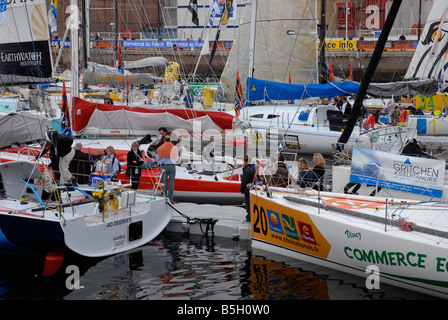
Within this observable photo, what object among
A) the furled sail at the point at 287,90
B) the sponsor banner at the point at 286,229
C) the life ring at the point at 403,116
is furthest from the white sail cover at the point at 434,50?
the sponsor banner at the point at 286,229

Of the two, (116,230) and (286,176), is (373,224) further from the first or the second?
(116,230)

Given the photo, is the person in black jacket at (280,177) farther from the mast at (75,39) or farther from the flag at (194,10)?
the flag at (194,10)

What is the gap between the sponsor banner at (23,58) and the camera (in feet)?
39.0

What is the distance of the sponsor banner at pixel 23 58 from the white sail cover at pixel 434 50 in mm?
9205

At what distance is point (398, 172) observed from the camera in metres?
9.88

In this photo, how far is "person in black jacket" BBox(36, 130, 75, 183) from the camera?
36.9 feet

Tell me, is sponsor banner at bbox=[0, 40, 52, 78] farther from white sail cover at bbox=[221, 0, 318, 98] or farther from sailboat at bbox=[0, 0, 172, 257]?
white sail cover at bbox=[221, 0, 318, 98]

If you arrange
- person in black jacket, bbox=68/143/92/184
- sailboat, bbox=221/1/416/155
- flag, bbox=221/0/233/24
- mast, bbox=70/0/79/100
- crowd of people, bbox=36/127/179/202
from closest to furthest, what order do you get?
crowd of people, bbox=36/127/179/202, person in black jacket, bbox=68/143/92/184, mast, bbox=70/0/79/100, flag, bbox=221/0/233/24, sailboat, bbox=221/1/416/155

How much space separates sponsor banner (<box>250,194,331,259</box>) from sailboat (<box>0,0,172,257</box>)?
1774mm

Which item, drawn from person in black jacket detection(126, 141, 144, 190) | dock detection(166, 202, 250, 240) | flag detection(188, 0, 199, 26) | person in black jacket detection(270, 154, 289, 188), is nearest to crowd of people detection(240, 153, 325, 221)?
person in black jacket detection(270, 154, 289, 188)

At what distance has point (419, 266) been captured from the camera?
7.84 m

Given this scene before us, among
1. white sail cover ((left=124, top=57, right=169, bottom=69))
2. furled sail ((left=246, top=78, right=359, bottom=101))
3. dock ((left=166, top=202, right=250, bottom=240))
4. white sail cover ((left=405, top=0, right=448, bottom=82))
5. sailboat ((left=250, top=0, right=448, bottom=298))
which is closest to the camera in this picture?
sailboat ((left=250, top=0, right=448, bottom=298))

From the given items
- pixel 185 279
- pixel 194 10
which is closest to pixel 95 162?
pixel 185 279
